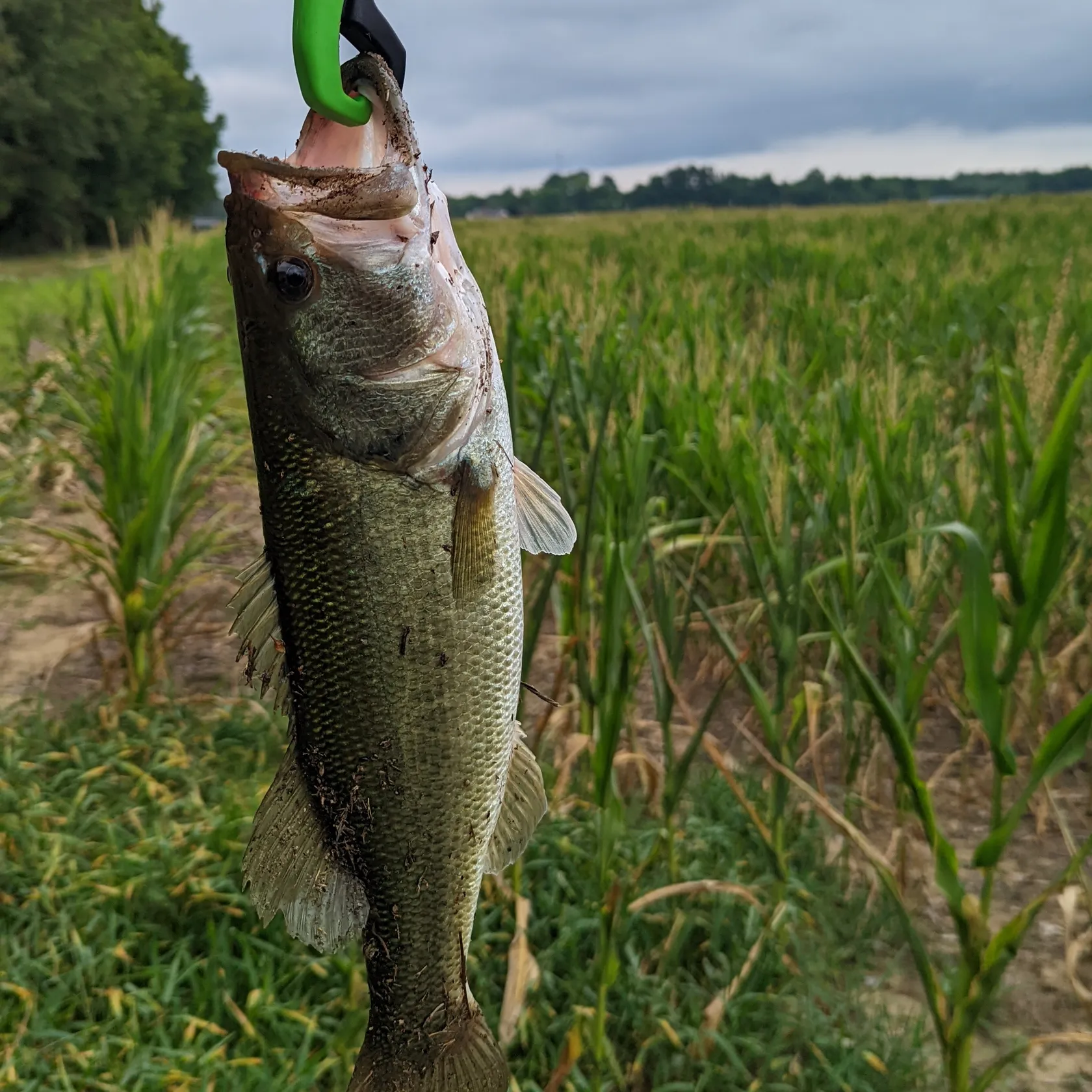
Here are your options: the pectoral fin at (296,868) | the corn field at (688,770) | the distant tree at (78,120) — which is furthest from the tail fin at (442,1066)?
the distant tree at (78,120)

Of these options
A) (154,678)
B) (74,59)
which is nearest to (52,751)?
(154,678)

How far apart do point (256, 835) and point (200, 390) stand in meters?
5.64

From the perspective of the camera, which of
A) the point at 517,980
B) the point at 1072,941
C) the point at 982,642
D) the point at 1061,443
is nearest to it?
the point at 982,642

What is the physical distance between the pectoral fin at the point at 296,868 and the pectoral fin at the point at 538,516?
288 millimetres

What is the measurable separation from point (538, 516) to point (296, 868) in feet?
1.25

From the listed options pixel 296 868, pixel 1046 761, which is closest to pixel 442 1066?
pixel 296 868

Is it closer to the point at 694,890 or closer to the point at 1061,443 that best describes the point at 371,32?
the point at 1061,443

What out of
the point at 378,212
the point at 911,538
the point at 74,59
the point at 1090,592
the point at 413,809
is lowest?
the point at 1090,592

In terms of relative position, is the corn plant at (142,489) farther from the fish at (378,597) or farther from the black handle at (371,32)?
the black handle at (371,32)

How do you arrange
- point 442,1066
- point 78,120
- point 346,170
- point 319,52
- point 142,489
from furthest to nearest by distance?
point 78,120, point 142,489, point 442,1066, point 346,170, point 319,52

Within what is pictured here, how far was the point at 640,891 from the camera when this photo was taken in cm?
241

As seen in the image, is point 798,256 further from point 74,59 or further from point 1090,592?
point 74,59

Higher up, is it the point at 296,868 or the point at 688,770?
the point at 296,868

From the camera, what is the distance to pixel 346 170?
740 millimetres
